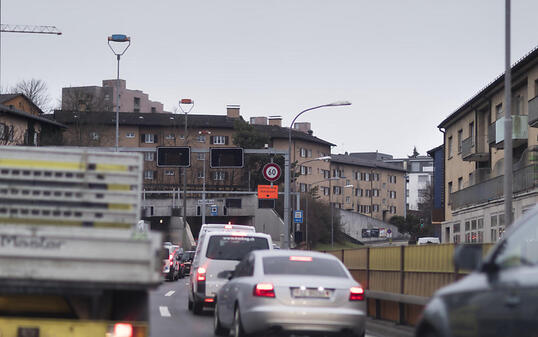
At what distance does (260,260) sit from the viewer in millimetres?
13141

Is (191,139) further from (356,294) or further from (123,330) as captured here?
(123,330)

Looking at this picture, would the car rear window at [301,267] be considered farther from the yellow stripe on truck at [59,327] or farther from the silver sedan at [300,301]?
the yellow stripe on truck at [59,327]

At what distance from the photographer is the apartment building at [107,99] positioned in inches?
4102

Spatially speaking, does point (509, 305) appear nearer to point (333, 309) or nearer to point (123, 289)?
point (123, 289)

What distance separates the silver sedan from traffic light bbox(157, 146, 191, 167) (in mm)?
29235

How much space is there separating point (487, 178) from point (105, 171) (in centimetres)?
4449

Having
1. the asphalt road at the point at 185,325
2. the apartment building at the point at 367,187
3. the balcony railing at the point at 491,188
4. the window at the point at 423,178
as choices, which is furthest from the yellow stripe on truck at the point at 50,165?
the window at the point at 423,178

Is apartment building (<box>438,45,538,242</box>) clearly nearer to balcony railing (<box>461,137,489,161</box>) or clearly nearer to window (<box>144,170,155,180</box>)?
balcony railing (<box>461,137,489,161</box>)

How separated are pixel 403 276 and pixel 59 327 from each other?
8837 millimetres

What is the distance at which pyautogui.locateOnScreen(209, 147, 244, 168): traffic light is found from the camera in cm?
4200

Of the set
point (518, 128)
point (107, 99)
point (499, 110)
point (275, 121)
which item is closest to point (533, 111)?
point (518, 128)

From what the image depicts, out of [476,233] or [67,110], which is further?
→ [67,110]

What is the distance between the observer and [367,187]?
150 meters

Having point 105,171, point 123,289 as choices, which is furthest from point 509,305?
point 105,171
